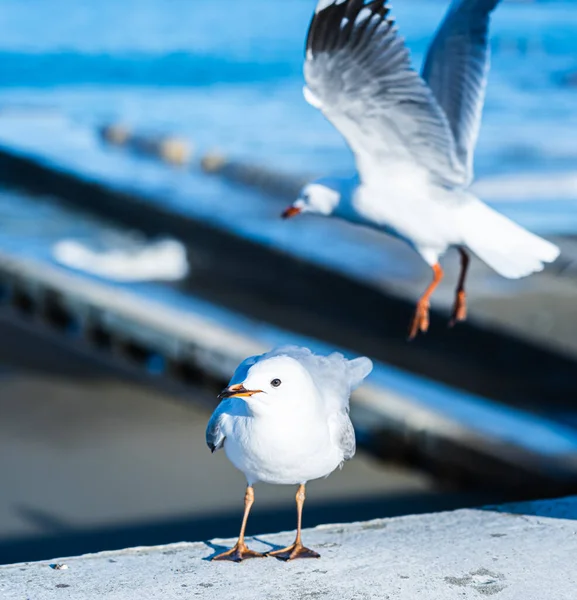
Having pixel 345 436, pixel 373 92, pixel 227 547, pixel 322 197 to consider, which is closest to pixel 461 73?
pixel 373 92

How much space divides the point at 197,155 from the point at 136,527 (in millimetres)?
10851

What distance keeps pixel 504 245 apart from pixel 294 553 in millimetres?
1548

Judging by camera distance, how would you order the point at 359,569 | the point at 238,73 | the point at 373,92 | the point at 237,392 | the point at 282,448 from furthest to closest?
the point at 238,73 < the point at 373,92 < the point at 359,569 < the point at 282,448 < the point at 237,392

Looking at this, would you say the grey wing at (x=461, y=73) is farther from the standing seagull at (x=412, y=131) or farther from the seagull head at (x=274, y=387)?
the seagull head at (x=274, y=387)

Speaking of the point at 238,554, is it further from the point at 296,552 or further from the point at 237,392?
the point at 237,392

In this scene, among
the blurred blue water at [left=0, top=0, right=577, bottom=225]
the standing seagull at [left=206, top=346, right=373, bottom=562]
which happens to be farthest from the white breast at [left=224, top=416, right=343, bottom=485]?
the blurred blue water at [left=0, top=0, right=577, bottom=225]

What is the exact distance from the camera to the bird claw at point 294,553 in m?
2.93

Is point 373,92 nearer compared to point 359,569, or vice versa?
point 359,569

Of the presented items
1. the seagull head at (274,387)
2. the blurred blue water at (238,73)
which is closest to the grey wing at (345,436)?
the seagull head at (274,387)

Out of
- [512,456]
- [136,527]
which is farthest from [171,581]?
[512,456]

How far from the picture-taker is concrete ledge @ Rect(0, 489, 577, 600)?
2.67 m

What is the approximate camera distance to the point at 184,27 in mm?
42656

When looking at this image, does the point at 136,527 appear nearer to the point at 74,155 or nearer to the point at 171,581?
the point at 171,581

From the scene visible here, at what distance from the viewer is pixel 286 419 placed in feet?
8.66
